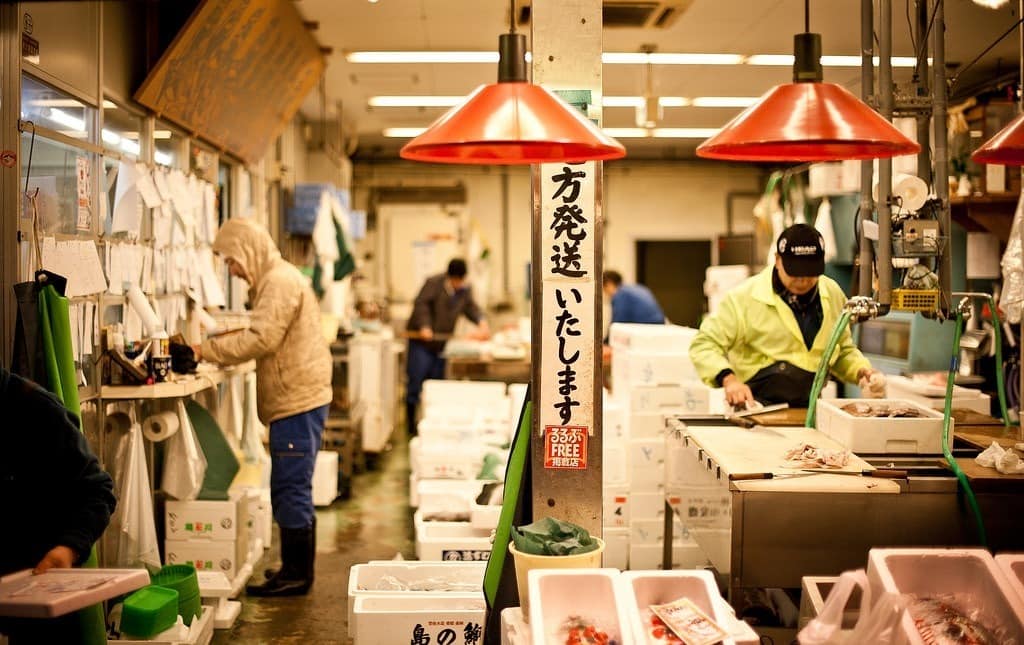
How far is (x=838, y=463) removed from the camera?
340cm

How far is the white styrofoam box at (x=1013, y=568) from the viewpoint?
271 centimetres

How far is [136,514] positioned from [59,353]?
1361 millimetres

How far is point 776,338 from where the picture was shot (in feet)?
15.3

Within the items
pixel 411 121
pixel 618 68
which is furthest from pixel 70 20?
pixel 411 121

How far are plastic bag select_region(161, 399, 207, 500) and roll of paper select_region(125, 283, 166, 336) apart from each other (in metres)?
0.45

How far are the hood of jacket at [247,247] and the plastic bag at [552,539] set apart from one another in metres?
2.74

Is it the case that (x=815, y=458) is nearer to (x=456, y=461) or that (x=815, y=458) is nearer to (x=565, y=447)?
(x=565, y=447)

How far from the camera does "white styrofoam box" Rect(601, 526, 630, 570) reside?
5.46 m

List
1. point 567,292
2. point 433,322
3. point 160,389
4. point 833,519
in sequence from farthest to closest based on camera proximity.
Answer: point 433,322 < point 160,389 < point 567,292 < point 833,519

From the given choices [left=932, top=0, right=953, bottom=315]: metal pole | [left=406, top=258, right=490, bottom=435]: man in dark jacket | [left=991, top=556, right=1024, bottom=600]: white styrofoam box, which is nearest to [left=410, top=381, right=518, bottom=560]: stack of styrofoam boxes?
[left=991, top=556, right=1024, bottom=600]: white styrofoam box

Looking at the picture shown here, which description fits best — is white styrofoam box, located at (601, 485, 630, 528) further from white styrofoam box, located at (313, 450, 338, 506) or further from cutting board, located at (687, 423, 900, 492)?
white styrofoam box, located at (313, 450, 338, 506)

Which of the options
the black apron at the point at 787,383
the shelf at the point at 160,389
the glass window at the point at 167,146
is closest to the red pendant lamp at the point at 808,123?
the black apron at the point at 787,383

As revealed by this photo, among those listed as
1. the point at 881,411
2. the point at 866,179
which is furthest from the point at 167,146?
the point at 881,411

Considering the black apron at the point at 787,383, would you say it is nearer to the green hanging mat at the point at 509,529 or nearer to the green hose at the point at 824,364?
the green hose at the point at 824,364
